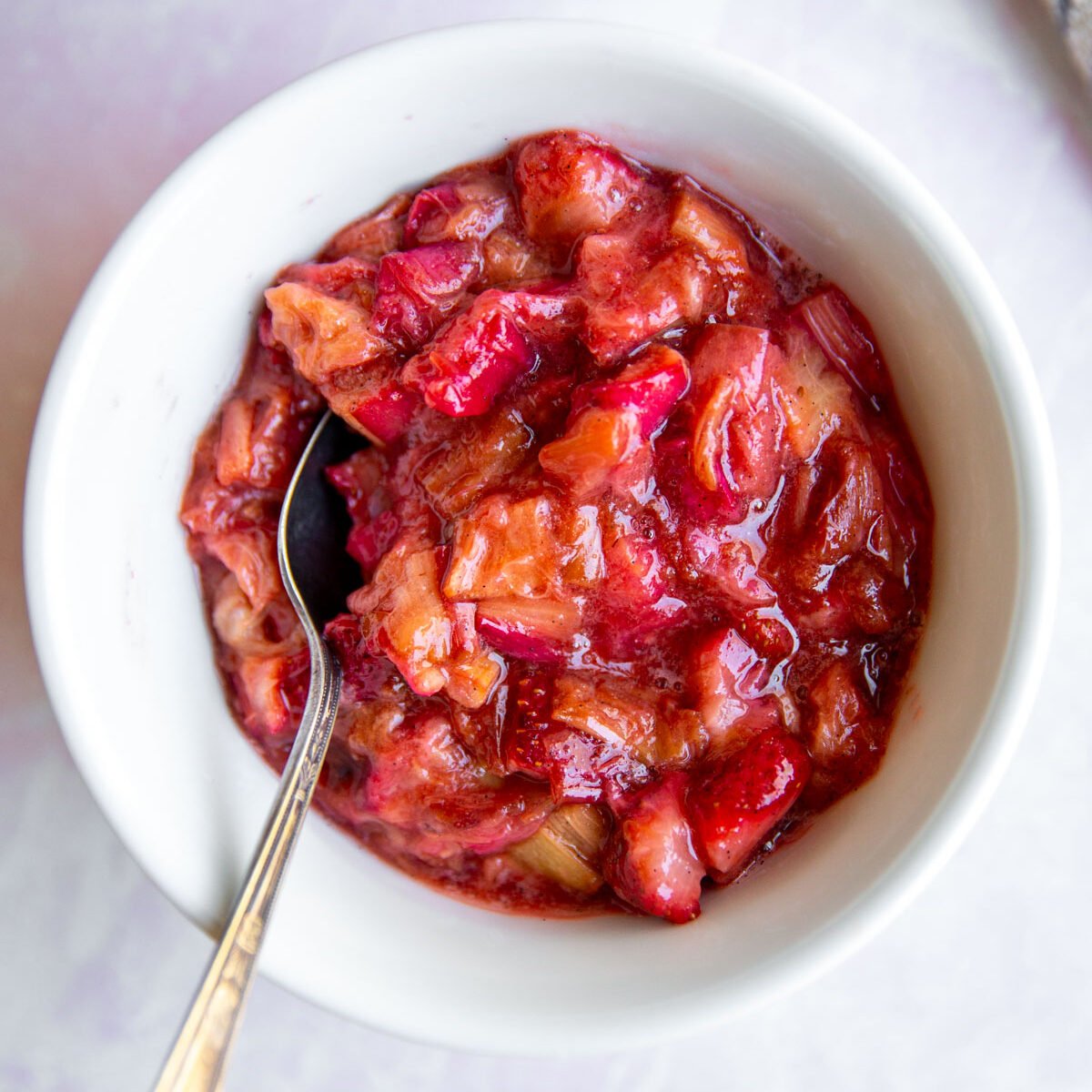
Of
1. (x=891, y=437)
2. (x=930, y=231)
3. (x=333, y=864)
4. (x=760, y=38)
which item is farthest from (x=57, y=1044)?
(x=760, y=38)

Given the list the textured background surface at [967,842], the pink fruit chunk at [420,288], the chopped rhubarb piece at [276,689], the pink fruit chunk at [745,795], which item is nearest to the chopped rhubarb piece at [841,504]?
the pink fruit chunk at [745,795]

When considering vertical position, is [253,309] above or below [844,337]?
below

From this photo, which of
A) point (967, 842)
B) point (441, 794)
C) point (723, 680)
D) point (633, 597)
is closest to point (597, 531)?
point (633, 597)

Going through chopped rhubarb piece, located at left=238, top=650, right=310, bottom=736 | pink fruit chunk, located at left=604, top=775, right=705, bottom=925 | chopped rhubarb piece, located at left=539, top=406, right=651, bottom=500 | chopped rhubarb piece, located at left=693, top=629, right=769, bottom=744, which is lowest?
chopped rhubarb piece, located at left=238, top=650, right=310, bottom=736

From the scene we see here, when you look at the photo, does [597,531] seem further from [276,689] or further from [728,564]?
[276,689]

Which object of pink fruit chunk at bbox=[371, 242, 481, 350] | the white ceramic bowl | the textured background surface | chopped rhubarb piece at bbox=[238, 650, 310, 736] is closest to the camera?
the white ceramic bowl

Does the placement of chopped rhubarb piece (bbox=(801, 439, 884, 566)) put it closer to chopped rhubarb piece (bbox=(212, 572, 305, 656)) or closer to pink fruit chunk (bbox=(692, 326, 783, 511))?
pink fruit chunk (bbox=(692, 326, 783, 511))

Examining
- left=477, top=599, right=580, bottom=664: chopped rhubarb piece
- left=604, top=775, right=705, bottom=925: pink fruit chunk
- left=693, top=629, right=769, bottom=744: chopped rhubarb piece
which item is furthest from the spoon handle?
left=693, top=629, right=769, bottom=744: chopped rhubarb piece
